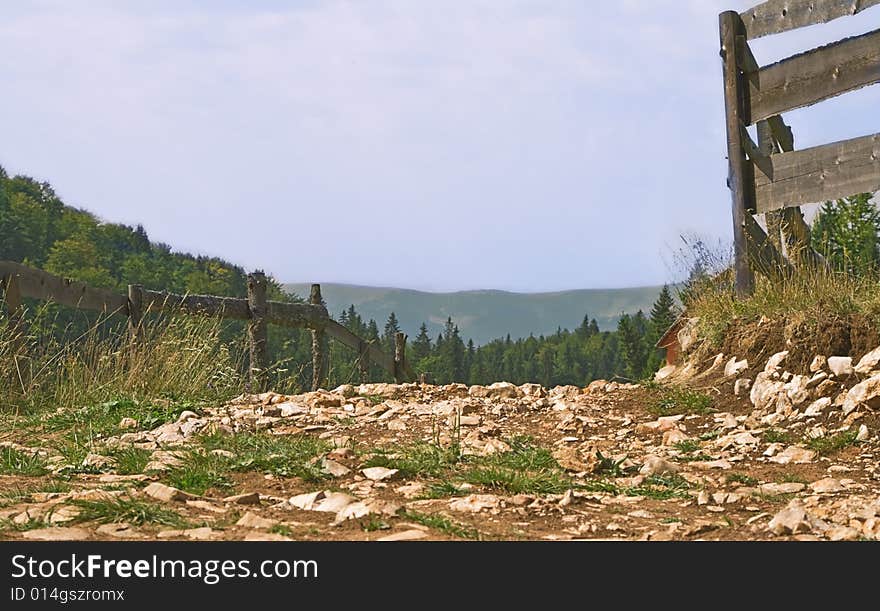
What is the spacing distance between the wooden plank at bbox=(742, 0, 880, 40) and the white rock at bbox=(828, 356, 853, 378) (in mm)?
2861

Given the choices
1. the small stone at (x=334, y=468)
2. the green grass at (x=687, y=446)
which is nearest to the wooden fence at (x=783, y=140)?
the green grass at (x=687, y=446)

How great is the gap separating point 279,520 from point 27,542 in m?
0.85

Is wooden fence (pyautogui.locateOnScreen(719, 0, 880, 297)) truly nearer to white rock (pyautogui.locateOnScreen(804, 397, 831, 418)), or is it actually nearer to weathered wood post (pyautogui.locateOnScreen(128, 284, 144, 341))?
white rock (pyautogui.locateOnScreen(804, 397, 831, 418))

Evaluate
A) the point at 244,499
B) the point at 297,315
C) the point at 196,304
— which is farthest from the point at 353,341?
the point at 244,499

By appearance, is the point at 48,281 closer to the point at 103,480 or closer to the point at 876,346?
the point at 103,480

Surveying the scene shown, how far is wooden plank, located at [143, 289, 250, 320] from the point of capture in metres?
9.15

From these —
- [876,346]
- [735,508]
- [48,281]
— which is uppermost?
[48,281]

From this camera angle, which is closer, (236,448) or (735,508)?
(735,508)

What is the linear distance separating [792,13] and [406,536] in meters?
6.16

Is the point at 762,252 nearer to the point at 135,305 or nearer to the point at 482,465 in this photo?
the point at 482,465

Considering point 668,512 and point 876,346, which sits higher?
point 876,346

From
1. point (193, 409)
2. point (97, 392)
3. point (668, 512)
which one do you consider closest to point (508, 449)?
point (668, 512)

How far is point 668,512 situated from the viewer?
3600 millimetres

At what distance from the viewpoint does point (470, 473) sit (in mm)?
4051
